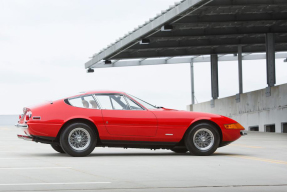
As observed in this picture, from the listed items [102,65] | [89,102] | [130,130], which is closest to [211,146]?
[130,130]

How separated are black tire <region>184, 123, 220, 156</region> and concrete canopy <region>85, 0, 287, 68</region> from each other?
1263 centimetres

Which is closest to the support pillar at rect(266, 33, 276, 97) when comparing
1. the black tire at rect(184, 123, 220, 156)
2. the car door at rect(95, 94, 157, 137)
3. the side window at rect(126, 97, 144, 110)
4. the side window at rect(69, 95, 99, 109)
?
the black tire at rect(184, 123, 220, 156)

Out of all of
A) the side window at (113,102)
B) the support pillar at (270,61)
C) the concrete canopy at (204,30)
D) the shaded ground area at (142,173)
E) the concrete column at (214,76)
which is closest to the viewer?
the shaded ground area at (142,173)

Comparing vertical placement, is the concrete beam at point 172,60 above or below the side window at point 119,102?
above

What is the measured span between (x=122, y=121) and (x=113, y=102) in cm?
53

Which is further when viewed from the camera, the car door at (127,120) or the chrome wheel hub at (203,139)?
the chrome wheel hub at (203,139)

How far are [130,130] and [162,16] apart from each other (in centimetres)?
1706

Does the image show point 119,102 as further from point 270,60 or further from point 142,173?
point 270,60

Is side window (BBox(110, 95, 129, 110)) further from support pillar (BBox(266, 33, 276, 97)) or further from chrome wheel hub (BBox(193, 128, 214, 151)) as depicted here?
support pillar (BBox(266, 33, 276, 97))

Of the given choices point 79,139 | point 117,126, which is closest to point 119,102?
Answer: point 117,126

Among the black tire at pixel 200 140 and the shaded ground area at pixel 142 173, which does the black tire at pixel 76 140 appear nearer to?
the shaded ground area at pixel 142 173

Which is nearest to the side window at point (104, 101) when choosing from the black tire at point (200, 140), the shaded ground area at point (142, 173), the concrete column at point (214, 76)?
the shaded ground area at point (142, 173)

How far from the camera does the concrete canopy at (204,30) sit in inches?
1071

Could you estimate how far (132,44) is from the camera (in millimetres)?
36500
